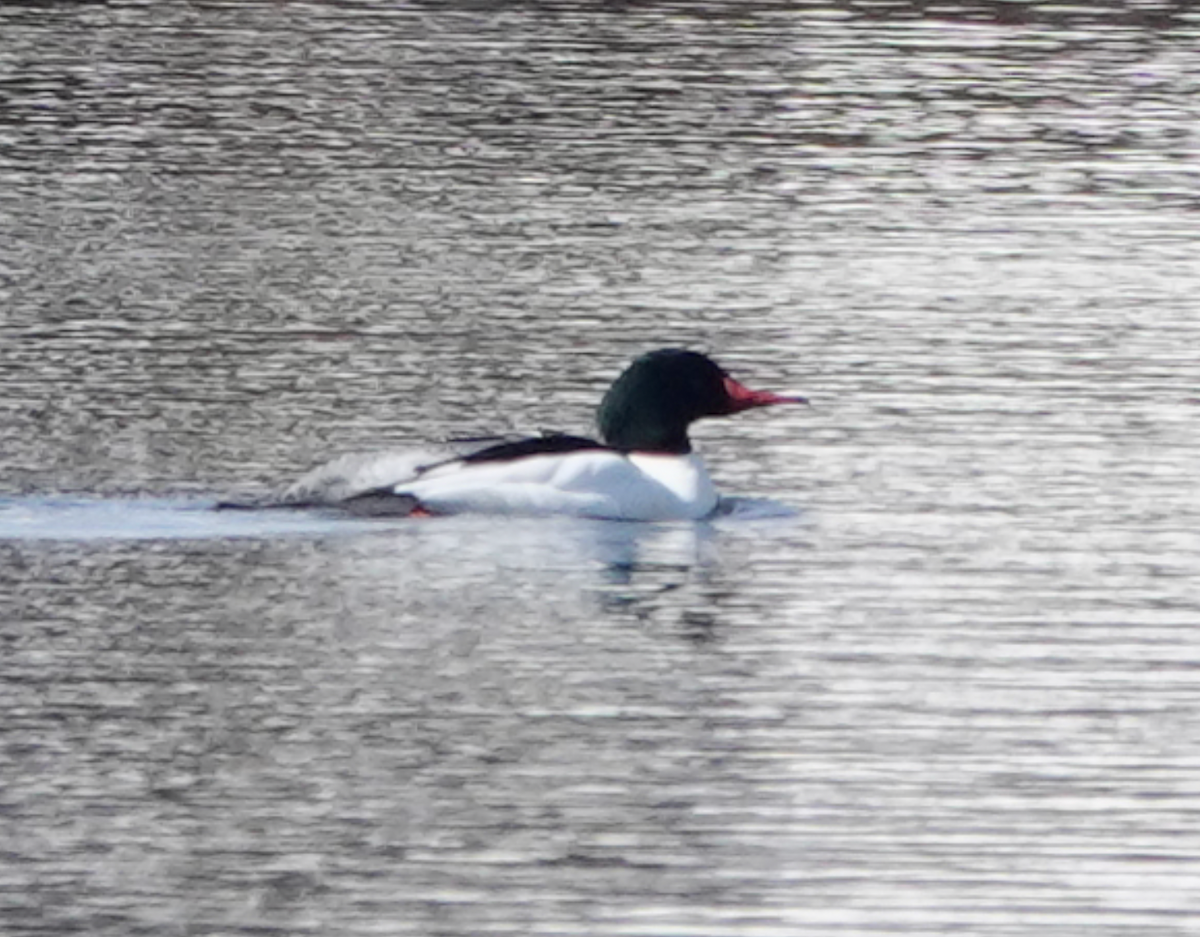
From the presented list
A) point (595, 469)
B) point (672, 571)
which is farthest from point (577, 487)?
point (672, 571)

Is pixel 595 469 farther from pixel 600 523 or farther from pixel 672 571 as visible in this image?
pixel 672 571

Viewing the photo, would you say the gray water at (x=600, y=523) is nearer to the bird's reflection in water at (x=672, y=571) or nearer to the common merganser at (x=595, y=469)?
the bird's reflection in water at (x=672, y=571)

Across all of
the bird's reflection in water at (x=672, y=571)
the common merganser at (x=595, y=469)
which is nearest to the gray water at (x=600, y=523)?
the bird's reflection in water at (x=672, y=571)

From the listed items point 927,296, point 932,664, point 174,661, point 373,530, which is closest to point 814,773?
point 932,664

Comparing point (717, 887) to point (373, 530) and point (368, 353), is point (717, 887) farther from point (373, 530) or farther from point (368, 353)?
point (368, 353)

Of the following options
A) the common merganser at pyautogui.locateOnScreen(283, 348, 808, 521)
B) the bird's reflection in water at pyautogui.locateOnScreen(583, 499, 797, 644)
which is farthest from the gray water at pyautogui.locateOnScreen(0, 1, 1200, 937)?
the common merganser at pyautogui.locateOnScreen(283, 348, 808, 521)

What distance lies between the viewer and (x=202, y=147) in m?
16.2

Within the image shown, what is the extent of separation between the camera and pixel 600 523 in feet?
33.0

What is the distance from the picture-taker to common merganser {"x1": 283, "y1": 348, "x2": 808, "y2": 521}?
9859 mm

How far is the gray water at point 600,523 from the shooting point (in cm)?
679

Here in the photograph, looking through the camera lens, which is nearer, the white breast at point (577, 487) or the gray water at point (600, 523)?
the gray water at point (600, 523)

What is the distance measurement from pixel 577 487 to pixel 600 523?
0.12 metres

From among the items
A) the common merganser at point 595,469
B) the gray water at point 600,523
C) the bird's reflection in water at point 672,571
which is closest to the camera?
the gray water at point 600,523

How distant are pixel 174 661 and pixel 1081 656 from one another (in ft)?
6.58
